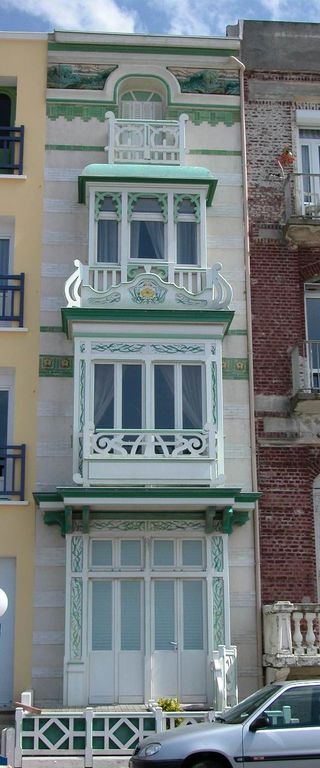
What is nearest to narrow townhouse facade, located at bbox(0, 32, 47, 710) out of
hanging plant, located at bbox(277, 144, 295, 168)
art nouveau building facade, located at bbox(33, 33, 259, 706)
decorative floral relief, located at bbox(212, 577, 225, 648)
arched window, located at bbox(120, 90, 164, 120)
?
art nouveau building facade, located at bbox(33, 33, 259, 706)

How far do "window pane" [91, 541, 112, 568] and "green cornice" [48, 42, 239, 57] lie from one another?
1050cm

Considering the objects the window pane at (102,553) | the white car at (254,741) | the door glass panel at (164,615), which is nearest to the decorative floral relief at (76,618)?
the window pane at (102,553)

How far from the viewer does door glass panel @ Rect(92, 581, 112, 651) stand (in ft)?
60.5

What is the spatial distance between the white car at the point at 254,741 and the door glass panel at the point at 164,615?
6.44m

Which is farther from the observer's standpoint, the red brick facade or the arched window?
the arched window

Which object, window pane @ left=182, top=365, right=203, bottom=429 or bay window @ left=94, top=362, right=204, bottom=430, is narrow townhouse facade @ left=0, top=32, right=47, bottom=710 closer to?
bay window @ left=94, top=362, right=204, bottom=430

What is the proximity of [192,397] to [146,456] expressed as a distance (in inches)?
A: 62.7

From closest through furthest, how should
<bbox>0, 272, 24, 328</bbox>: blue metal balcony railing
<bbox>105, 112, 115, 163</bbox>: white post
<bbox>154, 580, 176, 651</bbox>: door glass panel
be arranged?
<bbox>154, 580, 176, 651</bbox>: door glass panel
<bbox>0, 272, 24, 328</bbox>: blue metal balcony railing
<bbox>105, 112, 115, 163</bbox>: white post

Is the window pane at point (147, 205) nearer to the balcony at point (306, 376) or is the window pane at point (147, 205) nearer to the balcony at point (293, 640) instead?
the balcony at point (306, 376)

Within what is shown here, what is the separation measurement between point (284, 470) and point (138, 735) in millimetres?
6201

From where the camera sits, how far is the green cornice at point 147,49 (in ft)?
72.1

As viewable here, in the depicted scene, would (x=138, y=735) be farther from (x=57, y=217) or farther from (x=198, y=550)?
(x=57, y=217)

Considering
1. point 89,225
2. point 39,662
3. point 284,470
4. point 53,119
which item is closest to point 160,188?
point 89,225

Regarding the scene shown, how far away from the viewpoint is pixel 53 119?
21.7 meters
